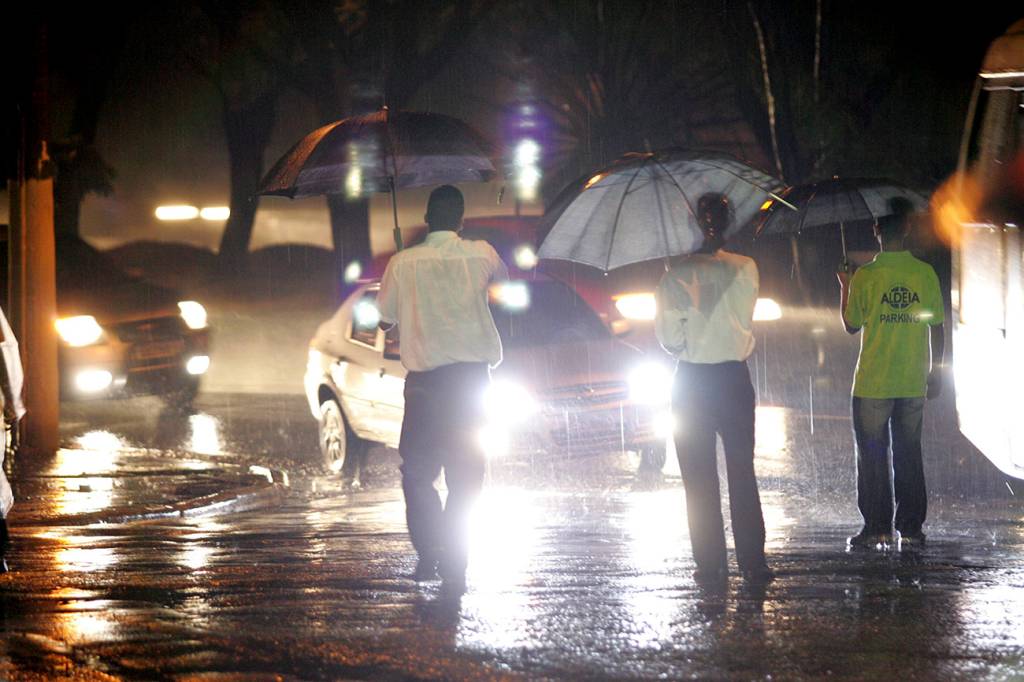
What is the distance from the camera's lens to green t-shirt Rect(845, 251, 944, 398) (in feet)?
26.4

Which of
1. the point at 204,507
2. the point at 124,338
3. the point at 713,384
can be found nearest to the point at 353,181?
the point at 204,507

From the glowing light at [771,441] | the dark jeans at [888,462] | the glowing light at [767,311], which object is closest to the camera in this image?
the dark jeans at [888,462]

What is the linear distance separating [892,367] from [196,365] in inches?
401

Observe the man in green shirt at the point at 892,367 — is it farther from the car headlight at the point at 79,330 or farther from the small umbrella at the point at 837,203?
the car headlight at the point at 79,330

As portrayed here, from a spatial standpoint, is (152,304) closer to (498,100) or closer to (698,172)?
(698,172)

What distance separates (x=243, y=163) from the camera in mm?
29750

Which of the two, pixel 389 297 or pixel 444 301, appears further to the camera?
pixel 389 297

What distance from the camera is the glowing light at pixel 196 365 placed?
54.9ft

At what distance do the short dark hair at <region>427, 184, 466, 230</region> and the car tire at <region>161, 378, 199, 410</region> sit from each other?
31.2ft

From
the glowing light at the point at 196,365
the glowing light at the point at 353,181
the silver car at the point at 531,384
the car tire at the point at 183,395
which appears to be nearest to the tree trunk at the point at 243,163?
the car tire at the point at 183,395

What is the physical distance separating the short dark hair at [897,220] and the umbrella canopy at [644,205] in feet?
2.04

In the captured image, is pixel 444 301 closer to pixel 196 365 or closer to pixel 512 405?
pixel 512 405

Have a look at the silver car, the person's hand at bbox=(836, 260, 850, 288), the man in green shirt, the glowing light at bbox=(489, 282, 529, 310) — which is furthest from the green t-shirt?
the glowing light at bbox=(489, 282, 529, 310)

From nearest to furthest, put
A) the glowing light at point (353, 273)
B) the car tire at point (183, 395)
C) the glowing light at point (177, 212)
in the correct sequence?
the car tire at point (183, 395) < the glowing light at point (353, 273) < the glowing light at point (177, 212)
